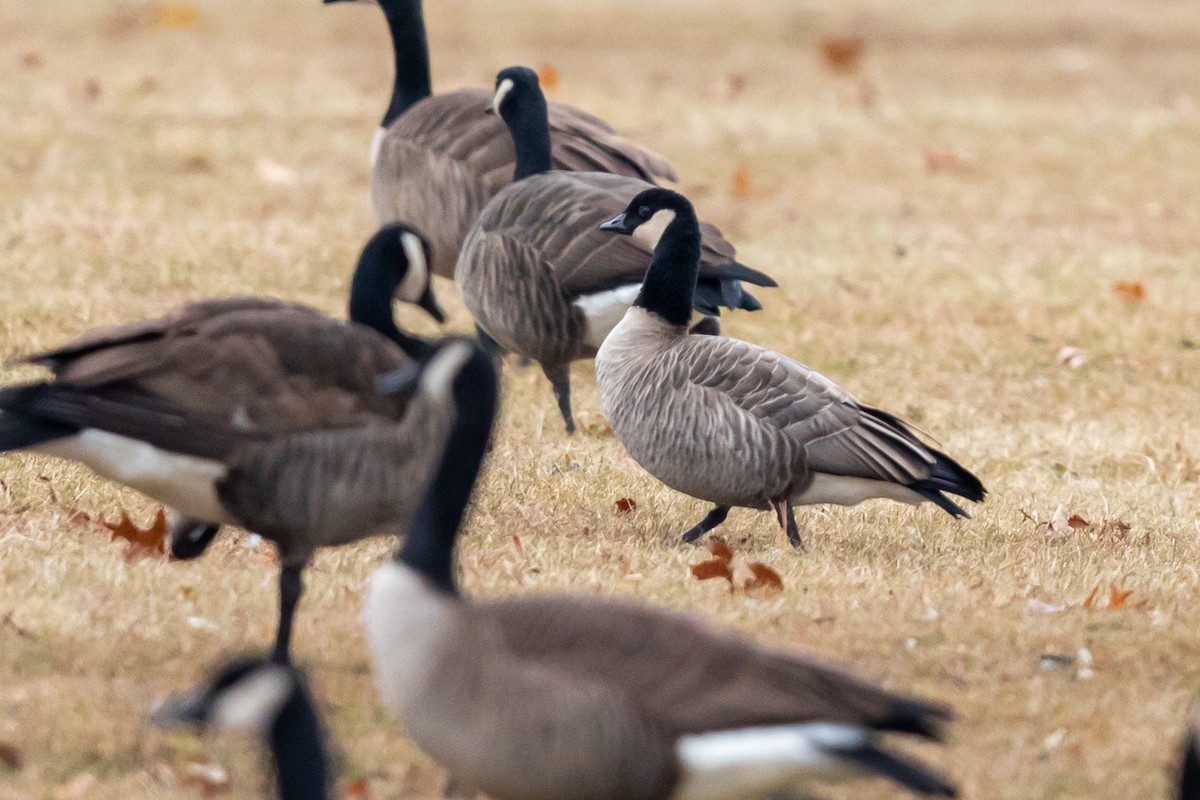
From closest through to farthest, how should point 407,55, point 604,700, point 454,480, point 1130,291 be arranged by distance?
point 604,700 < point 454,480 < point 407,55 < point 1130,291

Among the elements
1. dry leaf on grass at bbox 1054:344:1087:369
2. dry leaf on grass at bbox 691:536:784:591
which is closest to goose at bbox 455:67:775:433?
dry leaf on grass at bbox 691:536:784:591

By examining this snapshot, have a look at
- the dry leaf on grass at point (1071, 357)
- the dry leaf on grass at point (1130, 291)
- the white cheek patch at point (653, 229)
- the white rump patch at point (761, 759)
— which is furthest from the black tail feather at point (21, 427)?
the dry leaf on grass at point (1130, 291)

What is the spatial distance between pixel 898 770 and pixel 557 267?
14.1 ft

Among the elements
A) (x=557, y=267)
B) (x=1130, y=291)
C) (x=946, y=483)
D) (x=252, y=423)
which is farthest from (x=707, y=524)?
(x=1130, y=291)

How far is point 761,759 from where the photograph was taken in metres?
2.90

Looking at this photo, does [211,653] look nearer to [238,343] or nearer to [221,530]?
[238,343]

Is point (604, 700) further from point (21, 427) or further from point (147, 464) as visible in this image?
point (21, 427)

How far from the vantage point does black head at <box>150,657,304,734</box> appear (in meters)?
2.96

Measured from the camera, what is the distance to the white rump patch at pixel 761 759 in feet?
9.46

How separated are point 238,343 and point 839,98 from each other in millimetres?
12627

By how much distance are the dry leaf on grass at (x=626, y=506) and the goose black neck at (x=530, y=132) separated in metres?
2.00

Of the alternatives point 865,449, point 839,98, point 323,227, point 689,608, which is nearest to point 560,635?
point 689,608

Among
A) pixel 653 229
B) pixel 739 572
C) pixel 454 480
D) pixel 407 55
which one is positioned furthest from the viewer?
pixel 407 55

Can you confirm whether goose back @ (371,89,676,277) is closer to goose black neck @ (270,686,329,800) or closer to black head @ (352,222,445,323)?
black head @ (352,222,445,323)
